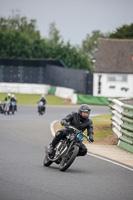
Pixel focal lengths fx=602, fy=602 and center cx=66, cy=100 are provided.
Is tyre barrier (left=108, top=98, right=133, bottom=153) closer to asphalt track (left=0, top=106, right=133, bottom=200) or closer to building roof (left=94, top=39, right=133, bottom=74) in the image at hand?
asphalt track (left=0, top=106, right=133, bottom=200)

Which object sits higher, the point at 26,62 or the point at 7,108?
the point at 26,62

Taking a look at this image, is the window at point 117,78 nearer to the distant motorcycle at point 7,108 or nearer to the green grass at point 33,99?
the green grass at point 33,99

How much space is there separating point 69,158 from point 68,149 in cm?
19

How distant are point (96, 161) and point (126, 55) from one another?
55.8 meters

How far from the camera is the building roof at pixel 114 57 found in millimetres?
69688

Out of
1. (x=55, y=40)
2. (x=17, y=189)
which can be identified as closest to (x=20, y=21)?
(x=55, y=40)

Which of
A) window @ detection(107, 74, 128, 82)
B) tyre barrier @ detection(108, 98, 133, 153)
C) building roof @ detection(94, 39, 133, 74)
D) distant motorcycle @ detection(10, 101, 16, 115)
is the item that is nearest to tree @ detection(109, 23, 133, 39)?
building roof @ detection(94, 39, 133, 74)

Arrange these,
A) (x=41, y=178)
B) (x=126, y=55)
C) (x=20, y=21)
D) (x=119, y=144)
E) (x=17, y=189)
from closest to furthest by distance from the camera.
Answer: (x=17, y=189), (x=41, y=178), (x=119, y=144), (x=126, y=55), (x=20, y=21)

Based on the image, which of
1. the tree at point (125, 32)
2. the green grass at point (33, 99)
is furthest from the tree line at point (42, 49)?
the green grass at point (33, 99)

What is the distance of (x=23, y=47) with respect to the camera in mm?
88000

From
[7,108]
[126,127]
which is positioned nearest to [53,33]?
[7,108]

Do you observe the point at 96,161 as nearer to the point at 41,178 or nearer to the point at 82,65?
the point at 41,178

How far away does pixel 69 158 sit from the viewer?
40.0 feet

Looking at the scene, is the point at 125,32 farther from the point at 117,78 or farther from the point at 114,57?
the point at 117,78
